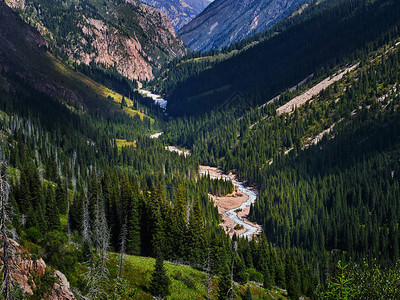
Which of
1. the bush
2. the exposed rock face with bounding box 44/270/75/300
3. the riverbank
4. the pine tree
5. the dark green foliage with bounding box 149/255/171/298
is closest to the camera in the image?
the exposed rock face with bounding box 44/270/75/300

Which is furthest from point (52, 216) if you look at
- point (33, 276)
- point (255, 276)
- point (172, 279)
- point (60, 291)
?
point (33, 276)

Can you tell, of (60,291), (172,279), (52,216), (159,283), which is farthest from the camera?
(52,216)

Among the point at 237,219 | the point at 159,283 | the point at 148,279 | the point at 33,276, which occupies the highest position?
the point at 237,219

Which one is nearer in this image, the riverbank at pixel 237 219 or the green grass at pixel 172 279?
the green grass at pixel 172 279

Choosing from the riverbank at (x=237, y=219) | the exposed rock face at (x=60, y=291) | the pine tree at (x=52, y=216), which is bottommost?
the exposed rock face at (x=60, y=291)

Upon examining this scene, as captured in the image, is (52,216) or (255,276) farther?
(255,276)

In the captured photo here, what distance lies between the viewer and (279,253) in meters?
126

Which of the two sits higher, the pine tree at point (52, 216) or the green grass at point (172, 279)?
the pine tree at point (52, 216)

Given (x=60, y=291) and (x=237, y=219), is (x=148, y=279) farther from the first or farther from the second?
(x=237, y=219)

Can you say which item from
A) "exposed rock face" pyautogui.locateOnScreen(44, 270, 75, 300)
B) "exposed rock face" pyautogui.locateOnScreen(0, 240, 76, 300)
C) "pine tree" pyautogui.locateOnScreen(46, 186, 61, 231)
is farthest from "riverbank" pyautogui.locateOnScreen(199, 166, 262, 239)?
"exposed rock face" pyautogui.locateOnScreen(0, 240, 76, 300)

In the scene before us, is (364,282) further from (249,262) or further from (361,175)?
(361,175)

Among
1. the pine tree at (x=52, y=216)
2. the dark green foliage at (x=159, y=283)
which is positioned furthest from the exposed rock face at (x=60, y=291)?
the pine tree at (x=52, y=216)

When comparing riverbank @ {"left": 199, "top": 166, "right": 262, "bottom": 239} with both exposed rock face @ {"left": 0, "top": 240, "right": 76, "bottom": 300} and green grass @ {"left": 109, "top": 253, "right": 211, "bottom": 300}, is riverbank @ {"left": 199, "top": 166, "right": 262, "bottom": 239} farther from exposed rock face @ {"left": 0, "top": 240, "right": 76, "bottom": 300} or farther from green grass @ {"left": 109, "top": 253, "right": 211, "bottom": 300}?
exposed rock face @ {"left": 0, "top": 240, "right": 76, "bottom": 300}

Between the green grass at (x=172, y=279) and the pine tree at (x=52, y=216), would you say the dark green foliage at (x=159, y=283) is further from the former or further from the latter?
the pine tree at (x=52, y=216)
